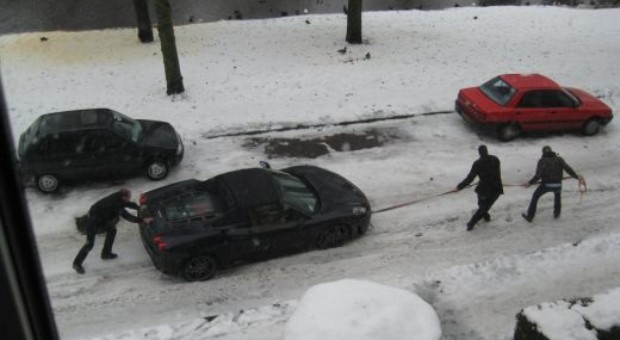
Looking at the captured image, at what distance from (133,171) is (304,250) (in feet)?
14.0

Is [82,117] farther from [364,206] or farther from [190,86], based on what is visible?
[364,206]

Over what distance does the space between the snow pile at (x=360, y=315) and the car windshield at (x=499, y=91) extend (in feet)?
27.3

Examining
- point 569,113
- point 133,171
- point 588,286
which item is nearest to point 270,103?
point 133,171

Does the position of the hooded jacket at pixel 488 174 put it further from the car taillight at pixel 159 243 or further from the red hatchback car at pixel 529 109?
the car taillight at pixel 159 243

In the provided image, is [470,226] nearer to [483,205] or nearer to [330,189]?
[483,205]

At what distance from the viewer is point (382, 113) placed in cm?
1588

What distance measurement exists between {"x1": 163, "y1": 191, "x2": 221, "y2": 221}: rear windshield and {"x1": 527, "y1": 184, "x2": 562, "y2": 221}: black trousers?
601 centimetres

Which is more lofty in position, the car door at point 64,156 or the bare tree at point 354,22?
the bare tree at point 354,22

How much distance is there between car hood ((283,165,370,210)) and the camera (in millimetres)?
10633

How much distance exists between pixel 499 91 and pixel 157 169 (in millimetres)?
8626

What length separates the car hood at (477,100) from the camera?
14.4 metres

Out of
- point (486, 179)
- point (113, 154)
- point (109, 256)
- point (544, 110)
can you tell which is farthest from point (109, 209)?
point (544, 110)

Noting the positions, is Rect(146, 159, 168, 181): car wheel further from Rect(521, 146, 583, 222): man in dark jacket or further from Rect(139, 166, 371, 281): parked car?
Rect(521, 146, 583, 222): man in dark jacket

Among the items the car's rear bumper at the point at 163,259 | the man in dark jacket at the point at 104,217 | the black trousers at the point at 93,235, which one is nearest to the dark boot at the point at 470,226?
the car's rear bumper at the point at 163,259
